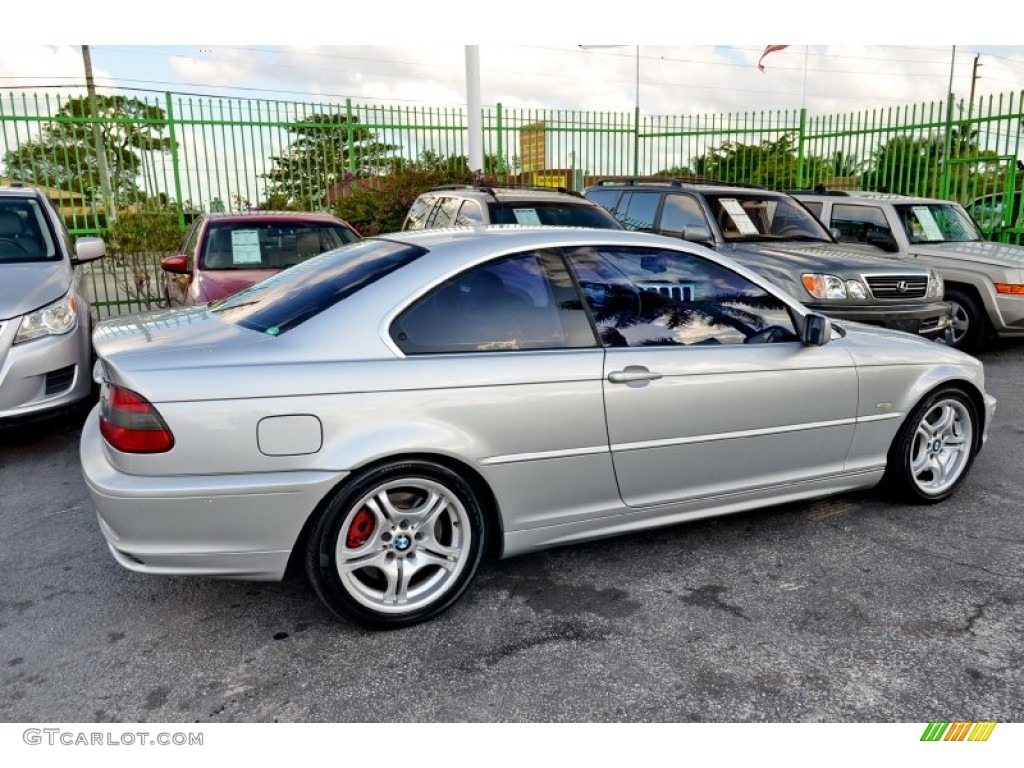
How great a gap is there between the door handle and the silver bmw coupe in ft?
0.03

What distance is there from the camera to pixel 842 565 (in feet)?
12.0

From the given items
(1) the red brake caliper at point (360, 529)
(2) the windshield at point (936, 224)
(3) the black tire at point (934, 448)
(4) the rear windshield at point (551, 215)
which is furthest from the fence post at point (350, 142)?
(1) the red brake caliper at point (360, 529)

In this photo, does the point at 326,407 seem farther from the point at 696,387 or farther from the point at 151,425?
the point at 696,387

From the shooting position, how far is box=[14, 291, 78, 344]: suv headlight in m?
5.10

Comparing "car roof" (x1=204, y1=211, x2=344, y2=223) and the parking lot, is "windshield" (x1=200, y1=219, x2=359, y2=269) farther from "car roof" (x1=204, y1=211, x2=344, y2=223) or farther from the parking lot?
the parking lot

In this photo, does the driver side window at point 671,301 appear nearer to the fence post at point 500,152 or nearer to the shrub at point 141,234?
the shrub at point 141,234

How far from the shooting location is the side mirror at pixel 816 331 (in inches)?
146

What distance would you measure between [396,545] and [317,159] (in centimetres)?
971

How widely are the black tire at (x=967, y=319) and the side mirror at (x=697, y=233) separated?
114 inches

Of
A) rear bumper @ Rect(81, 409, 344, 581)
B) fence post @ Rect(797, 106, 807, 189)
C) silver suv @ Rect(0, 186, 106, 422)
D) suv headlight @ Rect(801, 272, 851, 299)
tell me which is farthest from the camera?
fence post @ Rect(797, 106, 807, 189)

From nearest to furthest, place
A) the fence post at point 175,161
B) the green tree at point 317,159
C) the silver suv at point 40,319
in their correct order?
the silver suv at point 40,319, the fence post at point 175,161, the green tree at point 317,159

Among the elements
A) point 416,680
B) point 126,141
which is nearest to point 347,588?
point 416,680
